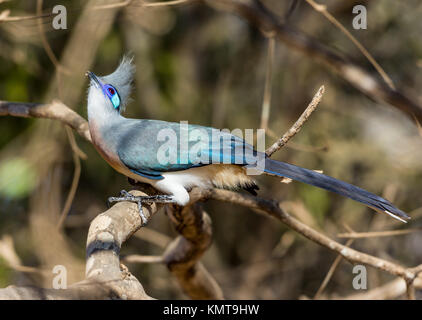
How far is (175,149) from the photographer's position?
2295mm

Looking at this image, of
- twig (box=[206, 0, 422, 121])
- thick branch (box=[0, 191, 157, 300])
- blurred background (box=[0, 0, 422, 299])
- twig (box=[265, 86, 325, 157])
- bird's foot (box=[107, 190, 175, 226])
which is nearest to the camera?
thick branch (box=[0, 191, 157, 300])

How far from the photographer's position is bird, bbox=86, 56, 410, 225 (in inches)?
86.7

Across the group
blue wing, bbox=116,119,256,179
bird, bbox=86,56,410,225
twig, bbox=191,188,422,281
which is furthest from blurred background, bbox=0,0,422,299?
blue wing, bbox=116,119,256,179

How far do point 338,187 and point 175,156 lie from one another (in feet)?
2.37

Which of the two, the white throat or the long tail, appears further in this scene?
the white throat

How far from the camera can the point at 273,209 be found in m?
2.55

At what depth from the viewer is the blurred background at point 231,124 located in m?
4.11

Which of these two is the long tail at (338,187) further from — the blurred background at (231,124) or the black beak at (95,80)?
the blurred background at (231,124)

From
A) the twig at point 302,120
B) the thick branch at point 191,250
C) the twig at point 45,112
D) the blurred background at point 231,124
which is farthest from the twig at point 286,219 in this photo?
Answer: the blurred background at point 231,124

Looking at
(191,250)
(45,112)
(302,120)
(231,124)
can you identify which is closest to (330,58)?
(302,120)

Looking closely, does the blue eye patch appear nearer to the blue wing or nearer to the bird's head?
the bird's head
